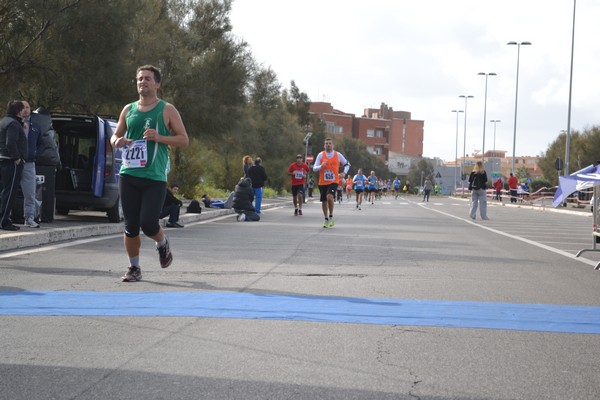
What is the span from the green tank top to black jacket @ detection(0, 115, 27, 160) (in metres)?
4.87

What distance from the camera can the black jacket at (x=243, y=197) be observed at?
23.5m

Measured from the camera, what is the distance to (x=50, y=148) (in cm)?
1515

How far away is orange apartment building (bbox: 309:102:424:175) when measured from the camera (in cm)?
17225

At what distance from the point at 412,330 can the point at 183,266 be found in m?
4.72

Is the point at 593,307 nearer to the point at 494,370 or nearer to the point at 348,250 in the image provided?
the point at 494,370

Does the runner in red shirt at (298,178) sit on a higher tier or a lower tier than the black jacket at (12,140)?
lower

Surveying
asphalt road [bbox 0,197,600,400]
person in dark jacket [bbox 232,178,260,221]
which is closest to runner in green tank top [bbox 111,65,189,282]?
asphalt road [bbox 0,197,600,400]

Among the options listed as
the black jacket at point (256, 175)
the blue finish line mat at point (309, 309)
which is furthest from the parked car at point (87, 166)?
the blue finish line mat at point (309, 309)

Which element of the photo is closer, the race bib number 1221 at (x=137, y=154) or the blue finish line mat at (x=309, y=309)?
the blue finish line mat at (x=309, y=309)

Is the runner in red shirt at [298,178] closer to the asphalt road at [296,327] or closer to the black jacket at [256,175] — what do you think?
the black jacket at [256,175]

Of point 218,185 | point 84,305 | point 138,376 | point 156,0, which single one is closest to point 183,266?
→ point 84,305

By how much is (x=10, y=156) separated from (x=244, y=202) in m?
10.5

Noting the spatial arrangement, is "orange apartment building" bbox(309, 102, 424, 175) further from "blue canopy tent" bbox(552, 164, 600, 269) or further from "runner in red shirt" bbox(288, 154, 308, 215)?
"blue canopy tent" bbox(552, 164, 600, 269)

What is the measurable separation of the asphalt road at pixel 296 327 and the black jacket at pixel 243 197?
10864 millimetres
